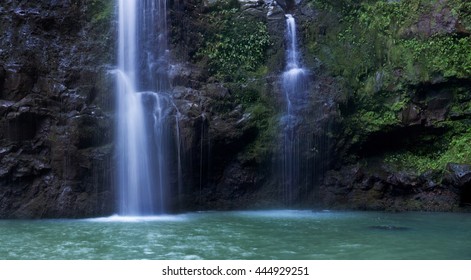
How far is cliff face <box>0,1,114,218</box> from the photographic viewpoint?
1448 centimetres

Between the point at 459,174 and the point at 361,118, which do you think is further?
the point at 361,118

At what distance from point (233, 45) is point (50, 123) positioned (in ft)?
23.5

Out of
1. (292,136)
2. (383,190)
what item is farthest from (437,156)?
(292,136)

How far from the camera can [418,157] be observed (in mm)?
17141

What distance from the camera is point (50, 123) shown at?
48.9ft

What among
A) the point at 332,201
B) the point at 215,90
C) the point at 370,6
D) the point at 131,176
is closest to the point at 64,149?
the point at 131,176

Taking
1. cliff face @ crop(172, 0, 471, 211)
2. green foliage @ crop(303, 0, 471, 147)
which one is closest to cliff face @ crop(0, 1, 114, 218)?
cliff face @ crop(172, 0, 471, 211)

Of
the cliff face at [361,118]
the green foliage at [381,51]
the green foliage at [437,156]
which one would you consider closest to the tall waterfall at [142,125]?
the cliff face at [361,118]

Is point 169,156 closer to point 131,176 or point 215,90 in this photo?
point 131,176

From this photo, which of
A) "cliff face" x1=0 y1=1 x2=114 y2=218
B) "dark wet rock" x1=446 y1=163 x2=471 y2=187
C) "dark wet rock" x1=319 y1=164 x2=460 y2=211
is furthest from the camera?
"dark wet rock" x1=319 y1=164 x2=460 y2=211

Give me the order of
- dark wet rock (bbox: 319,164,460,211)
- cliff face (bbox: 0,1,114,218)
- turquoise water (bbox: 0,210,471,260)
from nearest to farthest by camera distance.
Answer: turquoise water (bbox: 0,210,471,260) < cliff face (bbox: 0,1,114,218) < dark wet rock (bbox: 319,164,460,211)

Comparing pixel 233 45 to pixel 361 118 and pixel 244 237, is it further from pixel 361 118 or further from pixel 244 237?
pixel 244 237

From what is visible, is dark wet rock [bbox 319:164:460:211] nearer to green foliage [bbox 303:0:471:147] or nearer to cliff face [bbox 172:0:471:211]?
cliff face [bbox 172:0:471:211]

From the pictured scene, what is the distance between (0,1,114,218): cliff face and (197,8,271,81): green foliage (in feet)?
13.1
